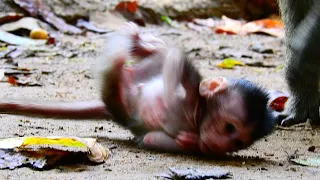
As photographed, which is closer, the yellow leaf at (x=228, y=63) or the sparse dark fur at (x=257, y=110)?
the sparse dark fur at (x=257, y=110)

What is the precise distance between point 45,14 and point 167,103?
362 cm

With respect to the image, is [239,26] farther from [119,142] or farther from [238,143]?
[238,143]

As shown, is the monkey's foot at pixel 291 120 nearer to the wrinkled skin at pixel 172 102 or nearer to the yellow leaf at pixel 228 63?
the wrinkled skin at pixel 172 102

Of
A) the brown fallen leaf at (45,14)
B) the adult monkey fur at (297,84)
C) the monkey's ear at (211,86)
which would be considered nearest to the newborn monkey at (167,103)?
the monkey's ear at (211,86)

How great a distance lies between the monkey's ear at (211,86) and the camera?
81.0 inches

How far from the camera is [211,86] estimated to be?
206 centimetres

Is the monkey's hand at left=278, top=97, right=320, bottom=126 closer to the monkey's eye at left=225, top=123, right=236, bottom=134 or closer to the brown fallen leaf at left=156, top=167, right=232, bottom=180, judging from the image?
the monkey's eye at left=225, top=123, right=236, bottom=134

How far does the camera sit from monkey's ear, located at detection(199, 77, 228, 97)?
206 cm

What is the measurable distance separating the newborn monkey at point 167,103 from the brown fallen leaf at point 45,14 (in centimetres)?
321

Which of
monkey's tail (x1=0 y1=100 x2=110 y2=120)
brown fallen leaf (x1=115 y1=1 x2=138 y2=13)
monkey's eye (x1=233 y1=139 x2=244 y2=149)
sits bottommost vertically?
brown fallen leaf (x1=115 y1=1 x2=138 y2=13)

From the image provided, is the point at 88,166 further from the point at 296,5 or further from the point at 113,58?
the point at 296,5

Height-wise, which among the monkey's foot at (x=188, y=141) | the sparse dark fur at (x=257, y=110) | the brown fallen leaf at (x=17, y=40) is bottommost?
the brown fallen leaf at (x=17, y=40)

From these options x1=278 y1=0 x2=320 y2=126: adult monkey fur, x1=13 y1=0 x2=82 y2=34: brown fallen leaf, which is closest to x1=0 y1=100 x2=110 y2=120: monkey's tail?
x1=278 y1=0 x2=320 y2=126: adult monkey fur

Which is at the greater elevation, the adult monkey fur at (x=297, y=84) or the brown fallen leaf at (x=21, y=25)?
the adult monkey fur at (x=297, y=84)
